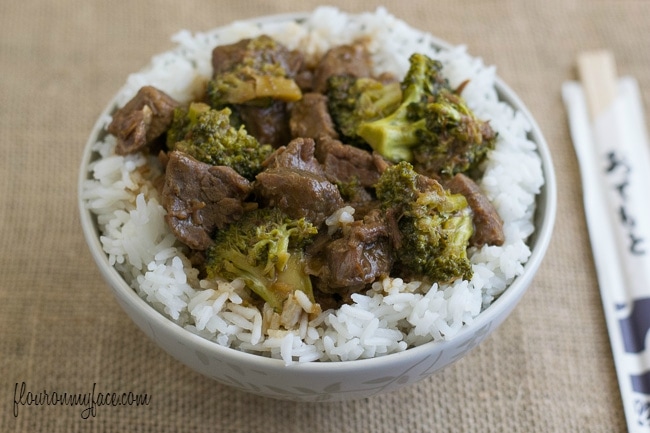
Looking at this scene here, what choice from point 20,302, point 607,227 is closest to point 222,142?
point 20,302

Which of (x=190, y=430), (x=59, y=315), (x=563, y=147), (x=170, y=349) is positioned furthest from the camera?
(x=563, y=147)

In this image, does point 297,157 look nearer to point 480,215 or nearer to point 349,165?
point 349,165

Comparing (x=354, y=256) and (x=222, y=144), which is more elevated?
(x=222, y=144)

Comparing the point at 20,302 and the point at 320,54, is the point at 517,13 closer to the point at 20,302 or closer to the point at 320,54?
the point at 320,54

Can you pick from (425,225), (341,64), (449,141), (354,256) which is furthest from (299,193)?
(341,64)

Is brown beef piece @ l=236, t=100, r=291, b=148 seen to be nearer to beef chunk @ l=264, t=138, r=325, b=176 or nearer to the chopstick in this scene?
beef chunk @ l=264, t=138, r=325, b=176

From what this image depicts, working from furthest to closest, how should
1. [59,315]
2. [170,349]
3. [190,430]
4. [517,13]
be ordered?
→ [517,13] → [59,315] → [190,430] → [170,349]


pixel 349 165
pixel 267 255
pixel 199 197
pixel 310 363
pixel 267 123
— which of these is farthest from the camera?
pixel 267 123

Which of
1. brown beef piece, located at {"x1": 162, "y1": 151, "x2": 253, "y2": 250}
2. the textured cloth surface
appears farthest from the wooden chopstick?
brown beef piece, located at {"x1": 162, "y1": 151, "x2": 253, "y2": 250}
